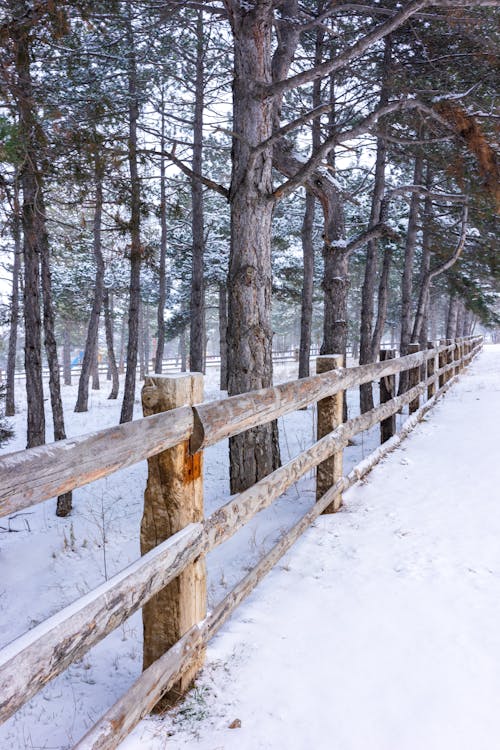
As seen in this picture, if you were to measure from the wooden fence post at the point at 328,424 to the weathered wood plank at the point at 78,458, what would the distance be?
2.38m

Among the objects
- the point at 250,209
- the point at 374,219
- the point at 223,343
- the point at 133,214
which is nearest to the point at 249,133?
the point at 250,209

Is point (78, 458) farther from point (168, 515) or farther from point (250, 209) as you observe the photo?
point (250, 209)

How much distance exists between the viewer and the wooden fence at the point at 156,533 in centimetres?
134

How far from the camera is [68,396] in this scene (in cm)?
2400

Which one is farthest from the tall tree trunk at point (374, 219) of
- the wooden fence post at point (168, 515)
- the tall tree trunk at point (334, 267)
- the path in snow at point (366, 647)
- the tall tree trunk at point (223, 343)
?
the tall tree trunk at point (223, 343)

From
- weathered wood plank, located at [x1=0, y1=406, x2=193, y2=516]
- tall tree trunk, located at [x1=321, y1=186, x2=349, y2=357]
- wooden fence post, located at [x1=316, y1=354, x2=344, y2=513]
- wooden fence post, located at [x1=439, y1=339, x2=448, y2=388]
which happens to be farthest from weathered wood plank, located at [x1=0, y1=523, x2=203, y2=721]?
wooden fence post, located at [x1=439, y1=339, x2=448, y2=388]

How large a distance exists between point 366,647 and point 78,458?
1.89 m

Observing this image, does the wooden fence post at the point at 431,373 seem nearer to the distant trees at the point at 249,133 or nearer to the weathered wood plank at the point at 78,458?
the distant trees at the point at 249,133

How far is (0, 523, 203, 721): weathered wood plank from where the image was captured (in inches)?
48.9

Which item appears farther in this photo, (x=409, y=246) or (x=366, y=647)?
(x=409, y=246)

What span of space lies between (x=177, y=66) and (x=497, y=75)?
7.98 metres

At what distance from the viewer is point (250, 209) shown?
5.44m

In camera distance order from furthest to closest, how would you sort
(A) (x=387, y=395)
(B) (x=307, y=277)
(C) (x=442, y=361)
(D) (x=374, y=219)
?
(B) (x=307, y=277) < (C) (x=442, y=361) < (D) (x=374, y=219) < (A) (x=387, y=395)

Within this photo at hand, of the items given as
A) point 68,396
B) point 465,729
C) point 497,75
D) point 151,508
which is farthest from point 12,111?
point 68,396
